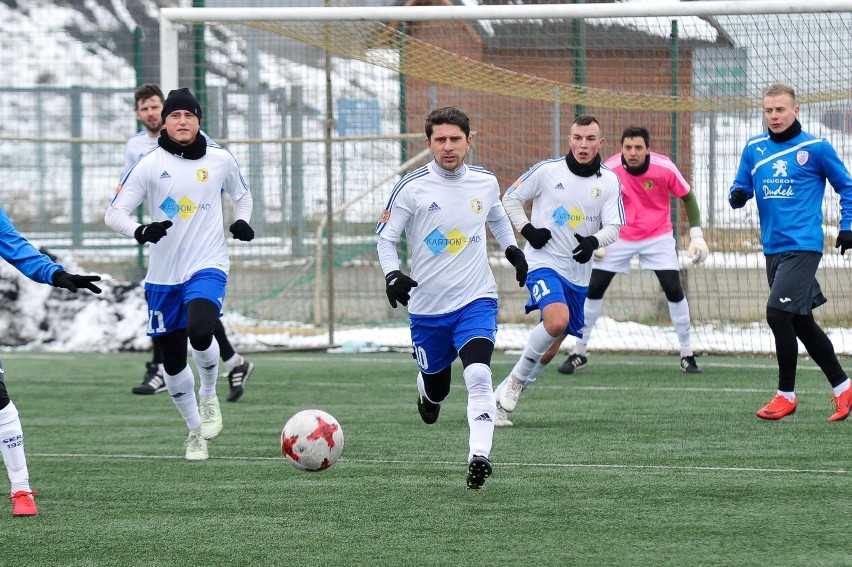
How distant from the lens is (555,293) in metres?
8.37

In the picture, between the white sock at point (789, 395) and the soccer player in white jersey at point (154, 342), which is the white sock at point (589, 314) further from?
the white sock at point (789, 395)

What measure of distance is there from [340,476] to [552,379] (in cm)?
453

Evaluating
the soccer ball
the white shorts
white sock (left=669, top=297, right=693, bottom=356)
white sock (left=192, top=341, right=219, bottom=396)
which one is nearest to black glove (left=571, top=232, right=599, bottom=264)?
white sock (left=192, top=341, right=219, bottom=396)

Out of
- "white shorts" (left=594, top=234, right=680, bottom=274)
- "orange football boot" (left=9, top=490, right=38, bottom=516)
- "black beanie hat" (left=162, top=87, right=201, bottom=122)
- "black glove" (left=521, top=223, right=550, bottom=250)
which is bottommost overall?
"orange football boot" (left=9, top=490, right=38, bottom=516)

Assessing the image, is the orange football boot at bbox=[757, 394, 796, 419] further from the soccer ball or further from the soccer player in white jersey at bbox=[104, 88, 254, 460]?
the soccer player in white jersey at bbox=[104, 88, 254, 460]

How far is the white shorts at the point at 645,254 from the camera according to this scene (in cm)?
1116

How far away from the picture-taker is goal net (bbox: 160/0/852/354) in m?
11.7

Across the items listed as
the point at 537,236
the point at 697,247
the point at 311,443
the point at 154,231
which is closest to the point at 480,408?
the point at 311,443

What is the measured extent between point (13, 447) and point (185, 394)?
1691 mm

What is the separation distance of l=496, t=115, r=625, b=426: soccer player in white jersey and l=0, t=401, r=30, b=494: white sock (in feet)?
11.2

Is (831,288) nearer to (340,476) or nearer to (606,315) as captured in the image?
(606,315)

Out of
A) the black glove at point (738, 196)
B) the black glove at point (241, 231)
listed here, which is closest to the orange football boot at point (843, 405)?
the black glove at point (738, 196)

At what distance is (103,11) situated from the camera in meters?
19.3

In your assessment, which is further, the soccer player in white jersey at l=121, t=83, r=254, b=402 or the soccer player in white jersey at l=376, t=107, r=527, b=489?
the soccer player in white jersey at l=121, t=83, r=254, b=402
